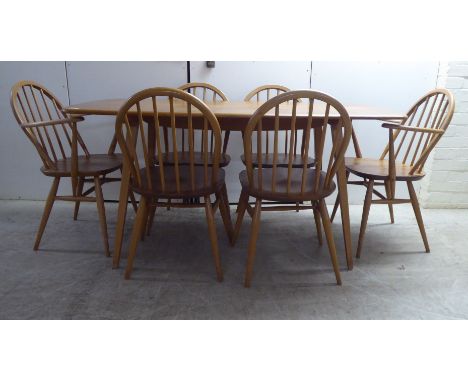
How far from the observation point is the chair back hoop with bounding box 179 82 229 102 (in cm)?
235

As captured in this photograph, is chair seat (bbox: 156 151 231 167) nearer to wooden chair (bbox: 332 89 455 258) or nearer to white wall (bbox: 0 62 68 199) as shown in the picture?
wooden chair (bbox: 332 89 455 258)

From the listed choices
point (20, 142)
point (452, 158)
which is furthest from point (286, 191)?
point (20, 142)

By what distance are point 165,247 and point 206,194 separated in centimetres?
60

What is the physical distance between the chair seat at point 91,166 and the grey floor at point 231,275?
44 cm

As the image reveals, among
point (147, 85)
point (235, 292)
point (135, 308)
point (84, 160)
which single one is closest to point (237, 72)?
point (147, 85)

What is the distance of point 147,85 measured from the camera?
8.18ft

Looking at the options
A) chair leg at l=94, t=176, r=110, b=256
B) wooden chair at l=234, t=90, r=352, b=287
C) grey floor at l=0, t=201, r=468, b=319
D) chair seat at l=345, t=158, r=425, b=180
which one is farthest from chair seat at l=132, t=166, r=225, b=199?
chair seat at l=345, t=158, r=425, b=180

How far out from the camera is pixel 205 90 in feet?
7.95

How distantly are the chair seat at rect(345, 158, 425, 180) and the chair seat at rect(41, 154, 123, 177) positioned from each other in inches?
51.9

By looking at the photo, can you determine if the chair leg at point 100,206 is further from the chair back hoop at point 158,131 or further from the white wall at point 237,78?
the white wall at point 237,78

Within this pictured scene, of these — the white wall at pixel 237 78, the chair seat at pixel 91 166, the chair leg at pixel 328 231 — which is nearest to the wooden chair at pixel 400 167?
the chair leg at pixel 328 231

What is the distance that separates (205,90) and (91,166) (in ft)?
3.14

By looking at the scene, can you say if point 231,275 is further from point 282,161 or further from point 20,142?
point 20,142
